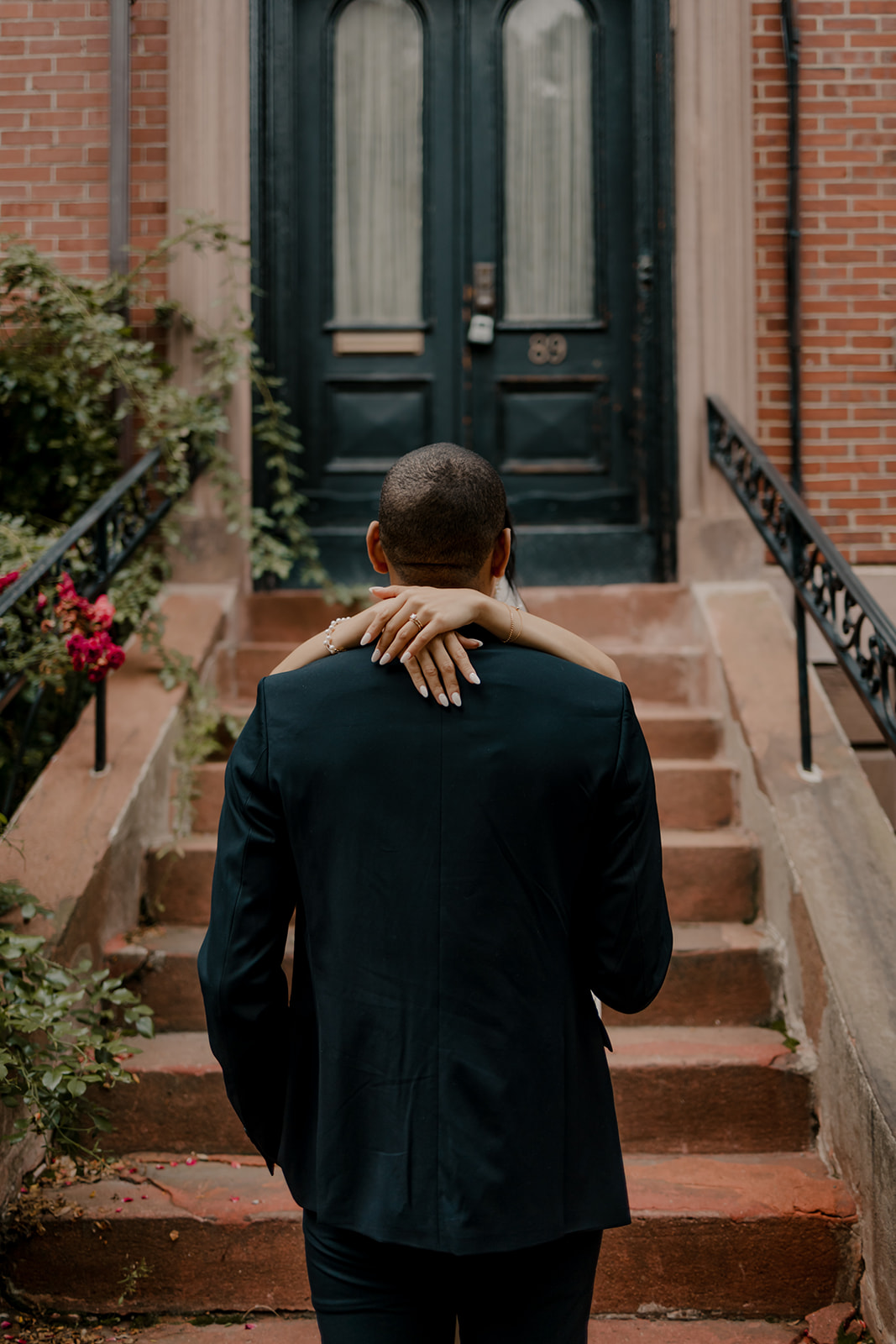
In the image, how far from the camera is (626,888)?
134 cm

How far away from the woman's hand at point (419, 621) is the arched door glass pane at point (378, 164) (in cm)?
413

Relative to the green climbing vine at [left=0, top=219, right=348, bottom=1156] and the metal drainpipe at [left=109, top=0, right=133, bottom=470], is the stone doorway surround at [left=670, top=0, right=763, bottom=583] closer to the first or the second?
the green climbing vine at [left=0, top=219, right=348, bottom=1156]

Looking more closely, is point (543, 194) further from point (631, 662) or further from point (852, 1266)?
point (852, 1266)

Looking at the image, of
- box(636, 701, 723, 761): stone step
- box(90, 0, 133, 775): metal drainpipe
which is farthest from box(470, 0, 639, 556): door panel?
box(90, 0, 133, 775): metal drainpipe

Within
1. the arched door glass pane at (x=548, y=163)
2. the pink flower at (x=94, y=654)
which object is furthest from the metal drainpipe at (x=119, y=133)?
the pink flower at (x=94, y=654)

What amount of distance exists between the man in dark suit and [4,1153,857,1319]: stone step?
49.7 inches

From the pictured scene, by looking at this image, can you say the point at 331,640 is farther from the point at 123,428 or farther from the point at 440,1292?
the point at 123,428

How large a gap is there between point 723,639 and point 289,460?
226cm

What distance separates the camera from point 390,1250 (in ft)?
4.21

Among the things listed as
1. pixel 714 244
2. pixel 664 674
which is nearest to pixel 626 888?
pixel 664 674

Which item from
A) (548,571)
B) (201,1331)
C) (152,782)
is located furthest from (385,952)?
(548,571)

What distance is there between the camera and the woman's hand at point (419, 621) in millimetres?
1255

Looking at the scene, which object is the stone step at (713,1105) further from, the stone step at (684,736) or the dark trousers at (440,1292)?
the dark trousers at (440,1292)

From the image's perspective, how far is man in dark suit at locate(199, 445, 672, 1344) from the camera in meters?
1.25
